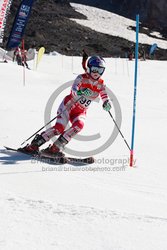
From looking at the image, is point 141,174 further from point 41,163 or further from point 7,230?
point 7,230

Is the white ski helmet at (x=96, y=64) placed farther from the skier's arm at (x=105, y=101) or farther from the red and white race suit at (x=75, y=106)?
the skier's arm at (x=105, y=101)

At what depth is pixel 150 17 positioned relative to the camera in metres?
74.9

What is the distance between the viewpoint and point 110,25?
60.2 m

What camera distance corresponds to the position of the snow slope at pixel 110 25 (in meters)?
54.9

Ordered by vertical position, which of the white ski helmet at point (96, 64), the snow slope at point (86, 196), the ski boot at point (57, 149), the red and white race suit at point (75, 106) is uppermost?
the white ski helmet at point (96, 64)

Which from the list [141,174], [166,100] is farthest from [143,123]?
[166,100]

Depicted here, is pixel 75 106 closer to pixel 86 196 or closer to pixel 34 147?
pixel 34 147

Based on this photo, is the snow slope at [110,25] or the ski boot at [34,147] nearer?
the ski boot at [34,147]

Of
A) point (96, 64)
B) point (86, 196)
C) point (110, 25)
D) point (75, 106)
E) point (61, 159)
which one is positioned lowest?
point (86, 196)

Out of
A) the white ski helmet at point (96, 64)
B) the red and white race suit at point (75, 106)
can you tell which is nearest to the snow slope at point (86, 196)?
the red and white race suit at point (75, 106)

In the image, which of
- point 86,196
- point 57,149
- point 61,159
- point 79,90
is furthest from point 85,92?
point 86,196

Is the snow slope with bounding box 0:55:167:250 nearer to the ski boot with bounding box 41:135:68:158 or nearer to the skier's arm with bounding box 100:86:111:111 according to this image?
the ski boot with bounding box 41:135:68:158

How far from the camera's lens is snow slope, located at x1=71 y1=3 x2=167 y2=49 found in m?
54.9

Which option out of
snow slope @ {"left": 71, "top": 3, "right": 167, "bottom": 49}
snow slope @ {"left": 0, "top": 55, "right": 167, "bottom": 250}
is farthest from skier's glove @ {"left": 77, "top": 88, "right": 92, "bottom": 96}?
snow slope @ {"left": 71, "top": 3, "right": 167, "bottom": 49}
